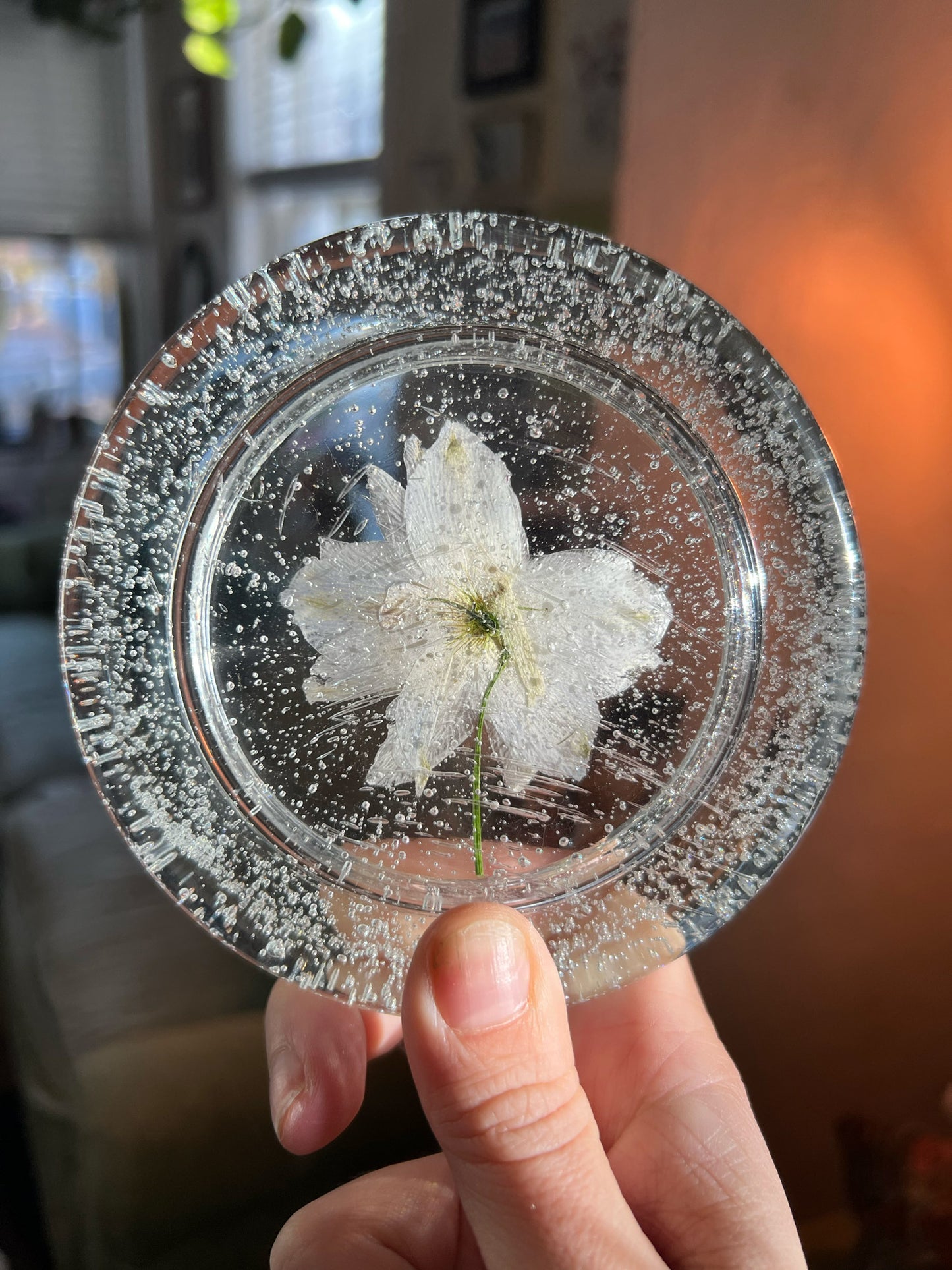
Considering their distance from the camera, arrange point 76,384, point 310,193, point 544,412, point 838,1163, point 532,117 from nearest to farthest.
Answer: point 544,412 < point 838,1163 < point 532,117 < point 310,193 < point 76,384

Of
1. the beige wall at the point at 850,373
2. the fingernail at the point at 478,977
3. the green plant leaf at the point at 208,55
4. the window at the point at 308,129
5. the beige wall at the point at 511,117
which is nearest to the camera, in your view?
the fingernail at the point at 478,977

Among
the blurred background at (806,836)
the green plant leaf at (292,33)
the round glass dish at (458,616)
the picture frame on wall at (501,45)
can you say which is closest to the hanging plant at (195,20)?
the green plant leaf at (292,33)

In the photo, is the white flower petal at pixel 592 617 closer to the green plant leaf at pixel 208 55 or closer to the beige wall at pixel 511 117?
the beige wall at pixel 511 117

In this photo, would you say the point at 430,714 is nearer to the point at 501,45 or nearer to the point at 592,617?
the point at 592,617

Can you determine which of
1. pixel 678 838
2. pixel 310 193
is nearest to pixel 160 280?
pixel 310 193

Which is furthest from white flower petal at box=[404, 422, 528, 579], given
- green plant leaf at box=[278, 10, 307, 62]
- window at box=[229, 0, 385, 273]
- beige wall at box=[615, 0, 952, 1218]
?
green plant leaf at box=[278, 10, 307, 62]

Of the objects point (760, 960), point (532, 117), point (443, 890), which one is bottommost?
point (760, 960)

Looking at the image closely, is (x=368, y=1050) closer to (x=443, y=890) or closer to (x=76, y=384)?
(x=443, y=890)

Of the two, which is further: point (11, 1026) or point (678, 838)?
point (11, 1026)

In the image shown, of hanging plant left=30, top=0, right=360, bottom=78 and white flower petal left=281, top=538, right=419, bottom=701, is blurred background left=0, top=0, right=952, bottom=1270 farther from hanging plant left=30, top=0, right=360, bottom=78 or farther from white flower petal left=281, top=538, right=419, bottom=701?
white flower petal left=281, top=538, right=419, bottom=701
